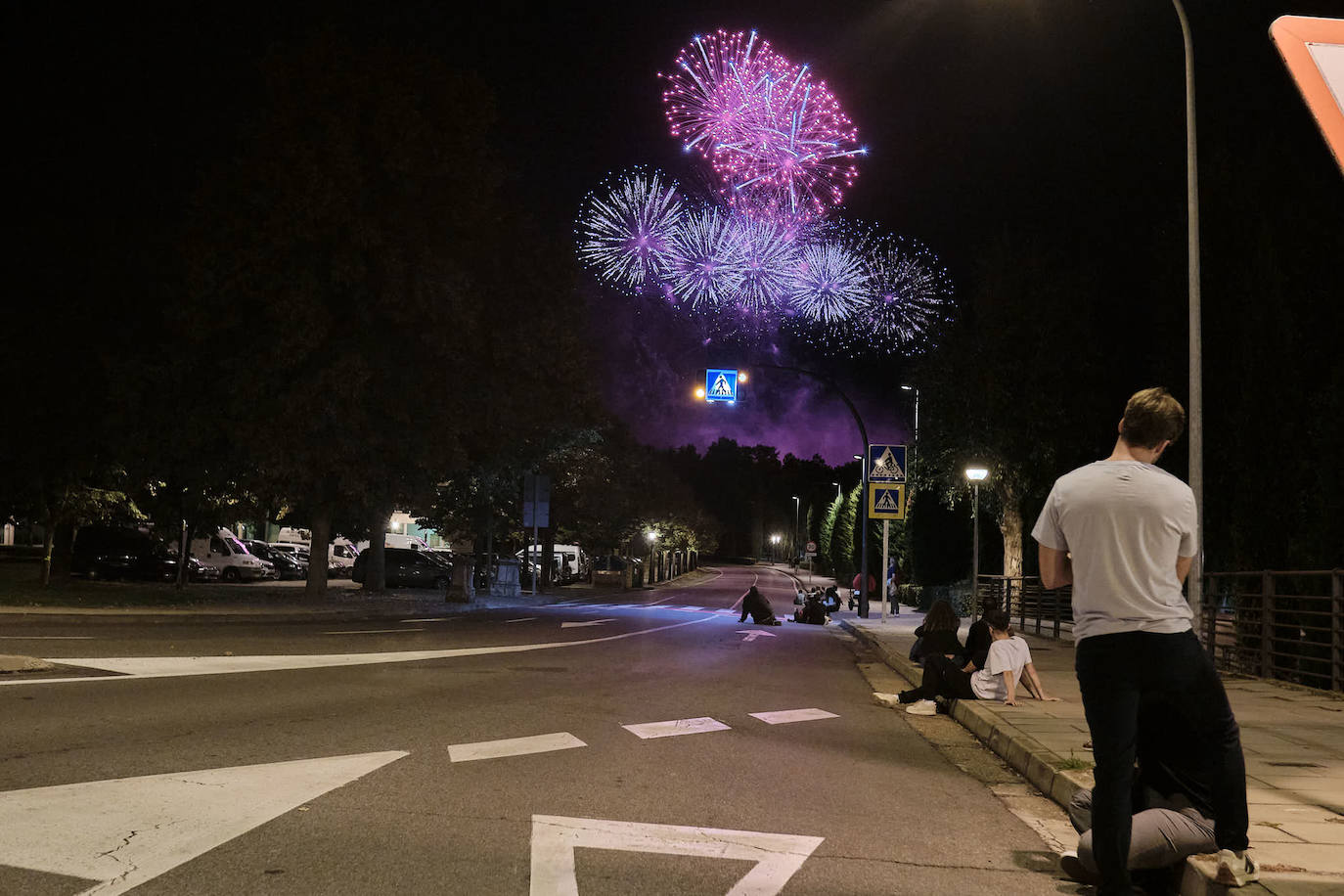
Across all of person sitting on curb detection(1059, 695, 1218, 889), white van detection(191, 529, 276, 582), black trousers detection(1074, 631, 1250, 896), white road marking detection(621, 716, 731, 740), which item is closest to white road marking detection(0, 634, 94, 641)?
white road marking detection(621, 716, 731, 740)

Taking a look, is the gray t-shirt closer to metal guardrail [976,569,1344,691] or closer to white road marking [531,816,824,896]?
white road marking [531,816,824,896]

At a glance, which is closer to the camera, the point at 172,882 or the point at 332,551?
the point at 172,882

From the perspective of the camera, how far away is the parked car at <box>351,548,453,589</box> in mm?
44375

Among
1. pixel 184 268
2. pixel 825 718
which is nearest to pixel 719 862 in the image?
pixel 825 718

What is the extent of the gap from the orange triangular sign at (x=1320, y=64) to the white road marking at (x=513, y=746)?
5987 mm

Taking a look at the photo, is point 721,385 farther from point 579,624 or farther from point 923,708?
point 923,708

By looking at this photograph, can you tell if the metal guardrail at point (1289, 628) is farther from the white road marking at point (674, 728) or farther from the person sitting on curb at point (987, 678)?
the white road marking at point (674, 728)

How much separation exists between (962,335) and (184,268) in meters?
23.7

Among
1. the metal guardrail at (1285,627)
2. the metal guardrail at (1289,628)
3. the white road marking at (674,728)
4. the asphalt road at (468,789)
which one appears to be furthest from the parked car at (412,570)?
the white road marking at (674,728)

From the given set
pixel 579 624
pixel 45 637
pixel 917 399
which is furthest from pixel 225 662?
pixel 917 399

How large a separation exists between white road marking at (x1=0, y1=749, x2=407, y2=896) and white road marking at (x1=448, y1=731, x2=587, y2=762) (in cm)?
70

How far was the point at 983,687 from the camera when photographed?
11.2 m

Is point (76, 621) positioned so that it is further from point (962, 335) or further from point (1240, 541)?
point (962, 335)

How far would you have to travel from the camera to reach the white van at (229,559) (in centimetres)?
4425
